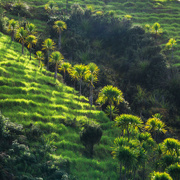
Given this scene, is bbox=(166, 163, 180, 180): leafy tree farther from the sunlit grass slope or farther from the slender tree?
the slender tree

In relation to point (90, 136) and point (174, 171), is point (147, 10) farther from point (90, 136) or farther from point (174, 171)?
point (174, 171)

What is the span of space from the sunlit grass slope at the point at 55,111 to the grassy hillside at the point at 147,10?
3110 cm

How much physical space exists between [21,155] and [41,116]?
9.21 metres

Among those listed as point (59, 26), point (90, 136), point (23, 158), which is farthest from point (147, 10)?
point (23, 158)

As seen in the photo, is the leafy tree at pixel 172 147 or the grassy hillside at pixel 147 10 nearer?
the leafy tree at pixel 172 147

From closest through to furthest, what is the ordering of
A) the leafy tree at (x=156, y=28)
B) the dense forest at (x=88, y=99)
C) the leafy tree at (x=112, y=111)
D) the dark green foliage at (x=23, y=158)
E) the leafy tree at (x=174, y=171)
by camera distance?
the dark green foliage at (x=23, y=158)
the leafy tree at (x=174, y=171)
the dense forest at (x=88, y=99)
the leafy tree at (x=112, y=111)
the leafy tree at (x=156, y=28)

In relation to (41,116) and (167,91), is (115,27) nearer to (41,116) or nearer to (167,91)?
(167,91)

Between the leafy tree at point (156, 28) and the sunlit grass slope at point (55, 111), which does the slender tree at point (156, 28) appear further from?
the sunlit grass slope at point (55, 111)

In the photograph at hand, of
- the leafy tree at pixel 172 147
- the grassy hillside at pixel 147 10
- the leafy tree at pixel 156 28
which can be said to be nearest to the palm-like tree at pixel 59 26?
the grassy hillside at pixel 147 10

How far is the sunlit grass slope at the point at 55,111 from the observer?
26375 mm

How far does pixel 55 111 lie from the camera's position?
33062 millimetres

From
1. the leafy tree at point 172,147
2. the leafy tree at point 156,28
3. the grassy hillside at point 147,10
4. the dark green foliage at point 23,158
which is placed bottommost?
the dark green foliage at point 23,158

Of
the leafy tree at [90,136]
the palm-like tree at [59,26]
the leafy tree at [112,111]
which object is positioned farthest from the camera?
the palm-like tree at [59,26]

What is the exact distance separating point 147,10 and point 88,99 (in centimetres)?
6776
